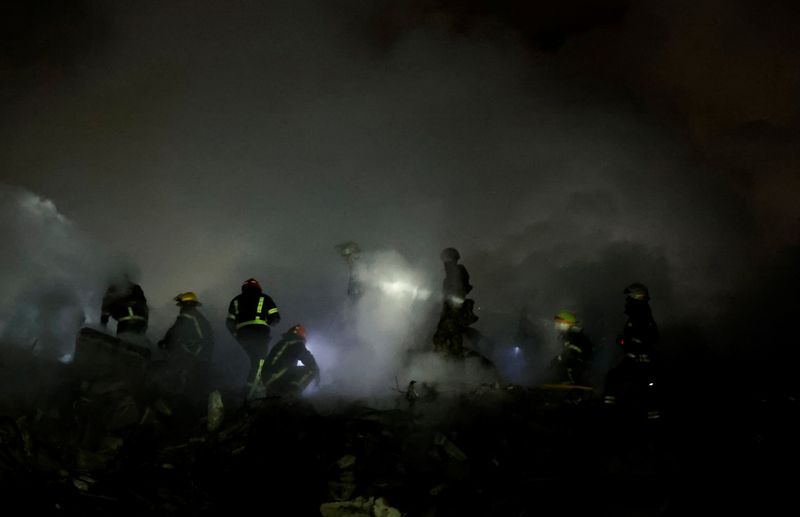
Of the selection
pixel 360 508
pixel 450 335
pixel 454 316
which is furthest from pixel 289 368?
pixel 360 508

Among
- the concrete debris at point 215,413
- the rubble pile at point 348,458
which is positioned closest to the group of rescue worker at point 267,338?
the rubble pile at point 348,458

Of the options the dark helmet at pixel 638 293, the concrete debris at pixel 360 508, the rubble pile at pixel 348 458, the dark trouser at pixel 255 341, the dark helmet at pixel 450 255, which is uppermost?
the dark helmet at pixel 450 255

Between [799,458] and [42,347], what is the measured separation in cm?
1218

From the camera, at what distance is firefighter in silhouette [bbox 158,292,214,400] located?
10695 mm

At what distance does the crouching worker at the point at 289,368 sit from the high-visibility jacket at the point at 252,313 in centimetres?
44

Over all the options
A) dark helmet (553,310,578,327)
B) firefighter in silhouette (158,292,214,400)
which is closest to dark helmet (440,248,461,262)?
dark helmet (553,310,578,327)

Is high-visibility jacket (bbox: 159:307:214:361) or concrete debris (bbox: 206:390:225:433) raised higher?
high-visibility jacket (bbox: 159:307:214:361)

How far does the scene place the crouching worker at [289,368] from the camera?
401 inches

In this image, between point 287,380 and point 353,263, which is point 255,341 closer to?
point 287,380

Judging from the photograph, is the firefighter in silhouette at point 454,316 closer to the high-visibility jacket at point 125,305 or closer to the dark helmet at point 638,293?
the dark helmet at point 638,293

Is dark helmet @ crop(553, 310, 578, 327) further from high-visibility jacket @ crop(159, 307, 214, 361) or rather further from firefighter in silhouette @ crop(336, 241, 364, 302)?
high-visibility jacket @ crop(159, 307, 214, 361)

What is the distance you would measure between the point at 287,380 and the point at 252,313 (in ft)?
4.11

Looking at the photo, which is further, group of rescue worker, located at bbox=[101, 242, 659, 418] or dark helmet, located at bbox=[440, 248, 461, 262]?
dark helmet, located at bbox=[440, 248, 461, 262]

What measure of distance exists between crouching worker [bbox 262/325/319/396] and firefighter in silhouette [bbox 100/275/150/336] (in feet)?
8.62
